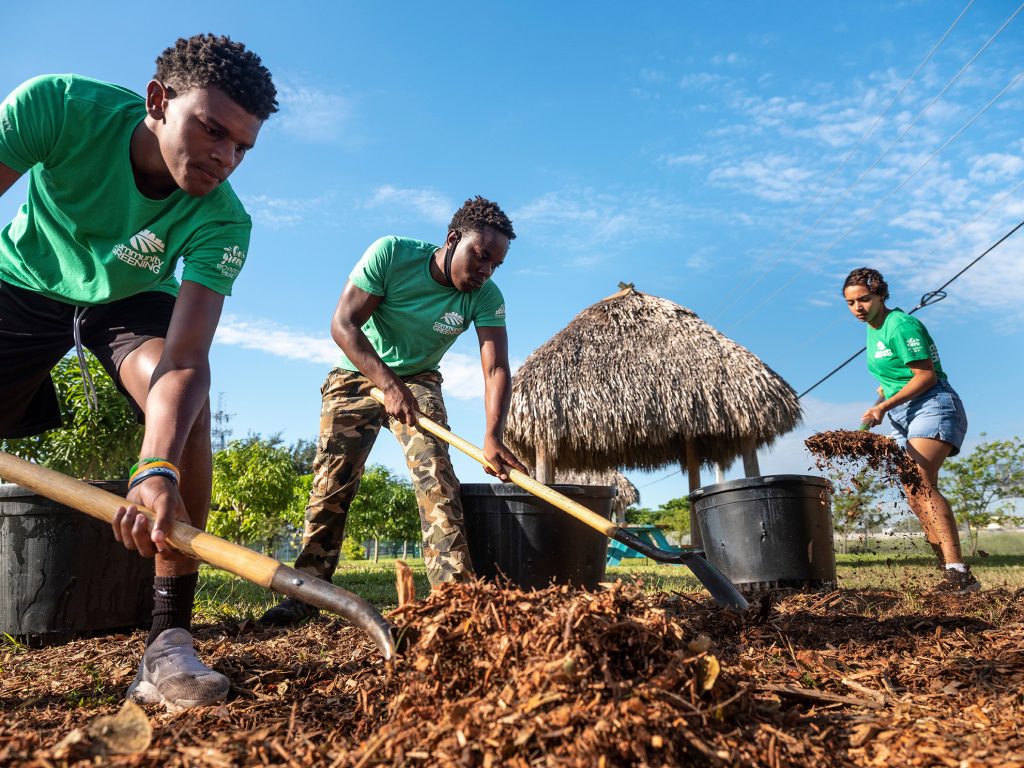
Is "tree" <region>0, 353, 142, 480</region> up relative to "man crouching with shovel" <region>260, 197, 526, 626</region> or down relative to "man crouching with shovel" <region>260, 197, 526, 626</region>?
up

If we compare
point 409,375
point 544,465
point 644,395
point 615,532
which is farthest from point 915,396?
point 544,465

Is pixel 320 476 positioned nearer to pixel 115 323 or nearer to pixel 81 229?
pixel 115 323

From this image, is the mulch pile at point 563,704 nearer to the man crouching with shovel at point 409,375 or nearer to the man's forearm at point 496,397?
the man crouching with shovel at point 409,375

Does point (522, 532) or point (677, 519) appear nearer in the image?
point (522, 532)

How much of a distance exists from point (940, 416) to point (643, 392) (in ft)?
22.6

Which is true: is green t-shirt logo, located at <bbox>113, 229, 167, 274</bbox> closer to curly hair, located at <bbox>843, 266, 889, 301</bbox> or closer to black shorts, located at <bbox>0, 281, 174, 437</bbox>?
black shorts, located at <bbox>0, 281, 174, 437</bbox>

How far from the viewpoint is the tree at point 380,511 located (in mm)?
23953

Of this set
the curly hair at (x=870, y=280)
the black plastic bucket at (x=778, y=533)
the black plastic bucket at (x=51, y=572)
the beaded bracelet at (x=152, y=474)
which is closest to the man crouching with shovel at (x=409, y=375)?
the black plastic bucket at (x=51, y=572)

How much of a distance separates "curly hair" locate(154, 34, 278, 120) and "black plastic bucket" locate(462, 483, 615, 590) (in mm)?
2222

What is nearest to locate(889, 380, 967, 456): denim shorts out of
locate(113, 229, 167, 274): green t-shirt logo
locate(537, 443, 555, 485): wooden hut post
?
locate(113, 229, 167, 274): green t-shirt logo

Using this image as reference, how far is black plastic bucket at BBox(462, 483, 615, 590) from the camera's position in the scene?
372cm

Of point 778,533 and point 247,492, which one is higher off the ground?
point 247,492

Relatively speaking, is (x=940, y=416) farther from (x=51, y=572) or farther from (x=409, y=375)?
(x=51, y=572)

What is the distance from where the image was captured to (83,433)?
27.9 feet
